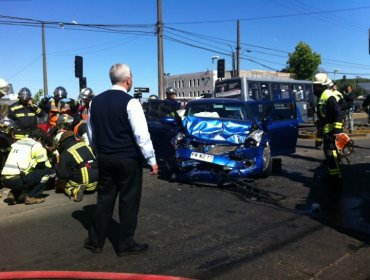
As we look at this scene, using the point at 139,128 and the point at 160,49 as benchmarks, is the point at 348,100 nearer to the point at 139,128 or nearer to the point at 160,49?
the point at 139,128

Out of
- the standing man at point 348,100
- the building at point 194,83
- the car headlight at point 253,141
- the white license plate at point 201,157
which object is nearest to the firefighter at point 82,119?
the white license plate at point 201,157

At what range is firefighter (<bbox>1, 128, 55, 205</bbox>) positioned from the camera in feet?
20.9

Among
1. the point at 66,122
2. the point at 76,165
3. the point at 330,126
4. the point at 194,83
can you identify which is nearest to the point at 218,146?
the point at 330,126

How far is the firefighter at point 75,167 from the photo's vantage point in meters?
6.91

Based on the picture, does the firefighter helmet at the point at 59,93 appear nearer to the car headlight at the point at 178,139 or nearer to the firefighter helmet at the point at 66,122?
the firefighter helmet at the point at 66,122

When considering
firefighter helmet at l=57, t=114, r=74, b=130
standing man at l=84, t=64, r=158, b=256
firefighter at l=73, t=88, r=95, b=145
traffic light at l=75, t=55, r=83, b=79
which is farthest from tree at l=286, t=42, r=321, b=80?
standing man at l=84, t=64, r=158, b=256

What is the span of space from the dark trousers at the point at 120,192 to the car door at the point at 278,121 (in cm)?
498

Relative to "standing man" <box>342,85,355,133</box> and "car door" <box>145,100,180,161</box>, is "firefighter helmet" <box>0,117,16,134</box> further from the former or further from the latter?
"standing man" <box>342,85,355,133</box>

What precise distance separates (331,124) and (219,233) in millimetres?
3417

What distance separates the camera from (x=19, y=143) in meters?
6.49

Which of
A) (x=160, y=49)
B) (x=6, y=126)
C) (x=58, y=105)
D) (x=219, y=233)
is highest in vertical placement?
(x=160, y=49)

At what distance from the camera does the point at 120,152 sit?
420cm

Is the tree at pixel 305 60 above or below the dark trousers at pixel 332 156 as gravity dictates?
above

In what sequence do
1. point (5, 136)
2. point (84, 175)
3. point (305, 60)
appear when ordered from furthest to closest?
point (305, 60) < point (5, 136) < point (84, 175)
